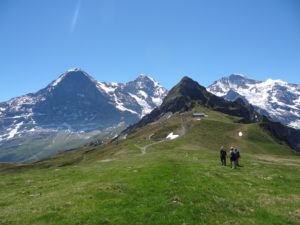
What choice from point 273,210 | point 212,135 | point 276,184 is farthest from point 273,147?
point 273,210

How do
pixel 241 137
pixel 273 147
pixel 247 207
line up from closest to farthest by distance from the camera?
1. pixel 247 207
2. pixel 273 147
3. pixel 241 137

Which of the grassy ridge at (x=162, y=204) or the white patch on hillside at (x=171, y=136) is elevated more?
the white patch on hillside at (x=171, y=136)

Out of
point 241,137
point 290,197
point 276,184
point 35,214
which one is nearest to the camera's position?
point 35,214

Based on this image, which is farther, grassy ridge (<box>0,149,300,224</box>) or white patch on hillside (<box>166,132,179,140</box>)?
white patch on hillside (<box>166,132,179,140</box>)

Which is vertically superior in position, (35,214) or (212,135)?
(212,135)

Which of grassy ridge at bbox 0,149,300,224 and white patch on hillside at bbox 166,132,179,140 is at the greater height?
white patch on hillside at bbox 166,132,179,140

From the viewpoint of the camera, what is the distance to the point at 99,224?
16.7m

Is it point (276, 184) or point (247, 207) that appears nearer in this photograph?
point (247, 207)

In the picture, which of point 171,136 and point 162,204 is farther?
point 171,136

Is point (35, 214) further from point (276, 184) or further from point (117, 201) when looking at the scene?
point (276, 184)

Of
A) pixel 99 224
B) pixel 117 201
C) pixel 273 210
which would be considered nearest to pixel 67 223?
pixel 99 224

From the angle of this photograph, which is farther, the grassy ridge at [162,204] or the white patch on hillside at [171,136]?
the white patch on hillside at [171,136]

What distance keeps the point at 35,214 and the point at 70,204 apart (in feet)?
9.25

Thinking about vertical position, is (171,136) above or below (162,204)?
above
